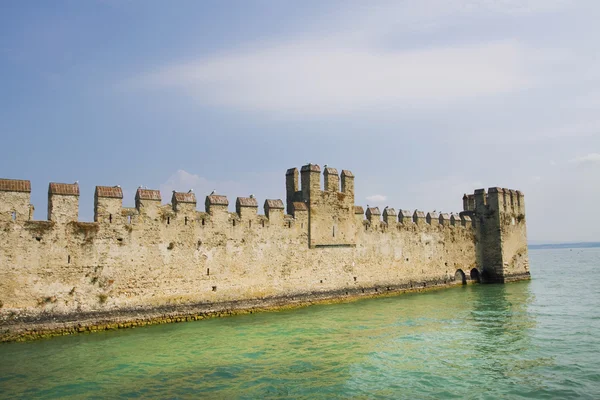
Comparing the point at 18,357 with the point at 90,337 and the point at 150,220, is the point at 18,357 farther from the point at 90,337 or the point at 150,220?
the point at 150,220

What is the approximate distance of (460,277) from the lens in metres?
30.6

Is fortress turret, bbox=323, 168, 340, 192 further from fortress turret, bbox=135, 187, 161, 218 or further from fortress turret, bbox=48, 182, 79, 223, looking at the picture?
fortress turret, bbox=48, 182, 79, 223

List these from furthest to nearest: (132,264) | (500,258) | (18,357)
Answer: (500,258), (132,264), (18,357)

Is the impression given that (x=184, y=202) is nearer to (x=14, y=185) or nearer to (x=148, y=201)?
(x=148, y=201)

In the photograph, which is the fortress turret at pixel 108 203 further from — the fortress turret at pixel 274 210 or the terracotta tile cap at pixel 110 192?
the fortress turret at pixel 274 210

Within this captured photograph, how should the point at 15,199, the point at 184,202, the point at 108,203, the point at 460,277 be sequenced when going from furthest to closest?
1. the point at 460,277
2. the point at 184,202
3. the point at 108,203
4. the point at 15,199

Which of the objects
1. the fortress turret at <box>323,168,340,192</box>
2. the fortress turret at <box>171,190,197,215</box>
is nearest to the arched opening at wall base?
the fortress turret at <box>323,168,340,192</box>

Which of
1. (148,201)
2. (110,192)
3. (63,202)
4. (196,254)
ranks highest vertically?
(110,192)

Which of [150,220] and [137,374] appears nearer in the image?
[137,374]

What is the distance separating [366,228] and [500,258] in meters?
12.5

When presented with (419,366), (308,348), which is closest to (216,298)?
(308,348)

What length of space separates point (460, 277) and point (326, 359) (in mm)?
21052

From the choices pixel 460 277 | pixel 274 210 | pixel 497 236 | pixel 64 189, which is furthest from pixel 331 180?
pixel 497 236

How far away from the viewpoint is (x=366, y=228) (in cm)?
2456
